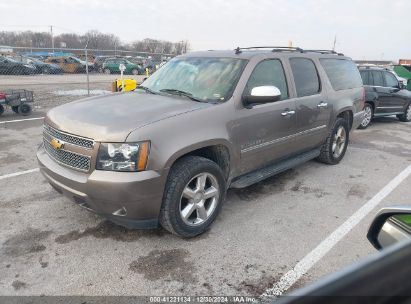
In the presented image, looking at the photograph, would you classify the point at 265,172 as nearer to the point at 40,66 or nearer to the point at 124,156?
the point at 124,156

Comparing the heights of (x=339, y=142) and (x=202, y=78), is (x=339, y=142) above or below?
below

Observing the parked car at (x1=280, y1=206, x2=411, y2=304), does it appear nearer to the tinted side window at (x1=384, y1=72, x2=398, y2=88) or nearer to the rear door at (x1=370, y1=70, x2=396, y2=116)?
the rear door at (x1=370, y1=70, x2=396, y2=116)

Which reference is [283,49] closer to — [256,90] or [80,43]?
[256,90]

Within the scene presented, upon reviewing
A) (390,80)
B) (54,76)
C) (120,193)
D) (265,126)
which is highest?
(390,80)

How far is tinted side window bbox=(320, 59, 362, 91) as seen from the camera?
18.7 feet

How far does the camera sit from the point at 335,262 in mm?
3246

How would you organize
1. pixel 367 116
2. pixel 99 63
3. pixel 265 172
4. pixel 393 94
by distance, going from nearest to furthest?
pixel 265 172 < pixel 367 116 < pixel 393 94 < pixel 99 63

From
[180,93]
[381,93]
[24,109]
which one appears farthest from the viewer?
[381,93]

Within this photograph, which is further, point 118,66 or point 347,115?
point 118,66

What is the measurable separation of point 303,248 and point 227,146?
1249mm

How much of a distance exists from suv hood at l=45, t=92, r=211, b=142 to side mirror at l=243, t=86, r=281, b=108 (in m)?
0.52

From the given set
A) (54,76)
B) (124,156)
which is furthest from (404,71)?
(54,76)

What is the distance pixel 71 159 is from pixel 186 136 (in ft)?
3.57

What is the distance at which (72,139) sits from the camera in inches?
130
